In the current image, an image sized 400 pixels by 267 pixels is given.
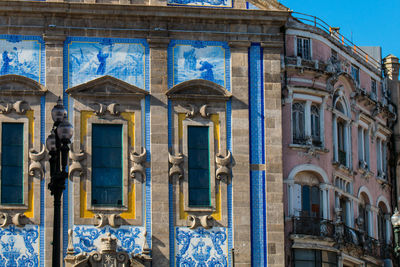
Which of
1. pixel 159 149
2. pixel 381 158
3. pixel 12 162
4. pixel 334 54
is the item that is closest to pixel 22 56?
pixel 12 162

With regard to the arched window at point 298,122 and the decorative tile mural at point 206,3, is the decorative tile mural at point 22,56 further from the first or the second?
the arched window at point 298,122

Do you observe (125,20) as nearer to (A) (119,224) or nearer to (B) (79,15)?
(B) (79,15)

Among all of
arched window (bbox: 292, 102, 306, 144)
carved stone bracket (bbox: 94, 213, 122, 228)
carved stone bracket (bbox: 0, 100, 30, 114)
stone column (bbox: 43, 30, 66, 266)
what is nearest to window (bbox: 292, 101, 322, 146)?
arched window (bbox: 292, 102, 306, 144)

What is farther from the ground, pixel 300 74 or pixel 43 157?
pixel 300 74

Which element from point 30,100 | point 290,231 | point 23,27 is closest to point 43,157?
point 30,100

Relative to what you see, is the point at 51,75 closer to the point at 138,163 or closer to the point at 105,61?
the point at 105,61

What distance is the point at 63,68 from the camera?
149 ft

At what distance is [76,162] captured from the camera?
1762 inches

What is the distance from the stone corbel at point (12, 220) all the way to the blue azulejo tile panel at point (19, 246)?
15 cm

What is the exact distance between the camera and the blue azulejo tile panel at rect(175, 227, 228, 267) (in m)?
44.6

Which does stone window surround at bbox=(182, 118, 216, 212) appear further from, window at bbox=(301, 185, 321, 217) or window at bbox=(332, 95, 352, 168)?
window at bbox=(332, 95, 352, 168)

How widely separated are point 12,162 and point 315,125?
12236mm

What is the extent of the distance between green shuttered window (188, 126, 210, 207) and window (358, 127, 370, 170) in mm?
9271

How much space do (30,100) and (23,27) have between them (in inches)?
109
